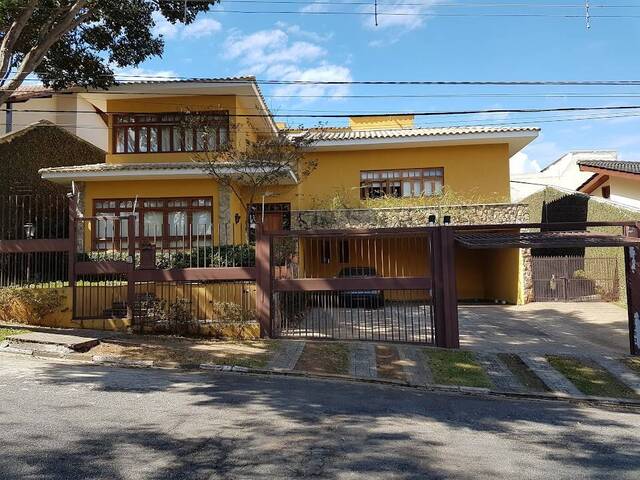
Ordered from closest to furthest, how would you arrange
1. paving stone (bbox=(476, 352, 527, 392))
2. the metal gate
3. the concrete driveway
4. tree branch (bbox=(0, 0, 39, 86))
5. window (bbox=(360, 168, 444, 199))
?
paving stone (bbox=(476, 352, 527, 392))
tree branch (bbox=(0, 0, 39, 86))
the concrete driveway
the metal gate
window (bbox=(360, 168, 444, 199))

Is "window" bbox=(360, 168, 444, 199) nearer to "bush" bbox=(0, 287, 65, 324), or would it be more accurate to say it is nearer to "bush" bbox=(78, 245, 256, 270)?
"bush" bbox=(78, 245, 256, 270)

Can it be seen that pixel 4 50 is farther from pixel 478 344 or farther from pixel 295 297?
pixel 478 344

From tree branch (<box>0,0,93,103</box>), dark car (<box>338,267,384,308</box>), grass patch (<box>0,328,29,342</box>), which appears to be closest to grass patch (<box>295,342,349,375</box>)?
dark car (<box>338,267,384,308</box>)

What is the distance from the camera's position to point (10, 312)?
1182 centimetres

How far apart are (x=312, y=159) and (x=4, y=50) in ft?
39.6

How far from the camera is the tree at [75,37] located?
10.6 meters

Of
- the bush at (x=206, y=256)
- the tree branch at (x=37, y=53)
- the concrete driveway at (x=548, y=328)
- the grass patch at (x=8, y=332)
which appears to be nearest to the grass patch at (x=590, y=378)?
the concrete driveway at (x=548, y=328)

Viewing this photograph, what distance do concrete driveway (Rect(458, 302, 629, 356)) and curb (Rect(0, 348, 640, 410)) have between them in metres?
2.63

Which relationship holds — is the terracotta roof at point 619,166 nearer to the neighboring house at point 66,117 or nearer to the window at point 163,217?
the window at point 163,217

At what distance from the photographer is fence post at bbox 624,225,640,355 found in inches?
405

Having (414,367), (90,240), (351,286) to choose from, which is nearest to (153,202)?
(90,240)

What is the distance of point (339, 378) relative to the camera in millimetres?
8555

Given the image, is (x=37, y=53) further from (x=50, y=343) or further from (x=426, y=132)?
(x=426, y=132)

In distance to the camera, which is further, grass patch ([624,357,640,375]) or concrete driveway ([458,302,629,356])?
concrete driveway ([458,302,629,356])
